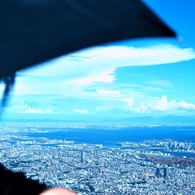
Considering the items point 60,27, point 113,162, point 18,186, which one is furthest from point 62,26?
point 113,162

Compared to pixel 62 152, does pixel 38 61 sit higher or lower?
higher

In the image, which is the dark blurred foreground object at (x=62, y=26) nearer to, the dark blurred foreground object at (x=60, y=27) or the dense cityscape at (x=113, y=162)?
the dark blurred foreground object at (x=60, y=27)

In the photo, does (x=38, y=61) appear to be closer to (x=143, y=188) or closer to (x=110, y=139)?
(x=143, y=188)

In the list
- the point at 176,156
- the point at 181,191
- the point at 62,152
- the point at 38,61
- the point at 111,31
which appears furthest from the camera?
the point at 62,152

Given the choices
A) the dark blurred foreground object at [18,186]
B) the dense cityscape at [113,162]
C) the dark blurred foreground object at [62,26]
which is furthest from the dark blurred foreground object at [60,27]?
the dense cityscape at [113,162]

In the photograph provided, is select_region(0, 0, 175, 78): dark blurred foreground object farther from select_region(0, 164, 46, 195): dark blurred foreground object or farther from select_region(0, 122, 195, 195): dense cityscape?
select_region(0, 122, 195, 195): dense cityscape

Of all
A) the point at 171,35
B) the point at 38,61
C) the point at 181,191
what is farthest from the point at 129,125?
the point at 171,35

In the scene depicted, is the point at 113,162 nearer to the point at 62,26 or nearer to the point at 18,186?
the point at 62,26

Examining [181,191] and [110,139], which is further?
[110,139]
